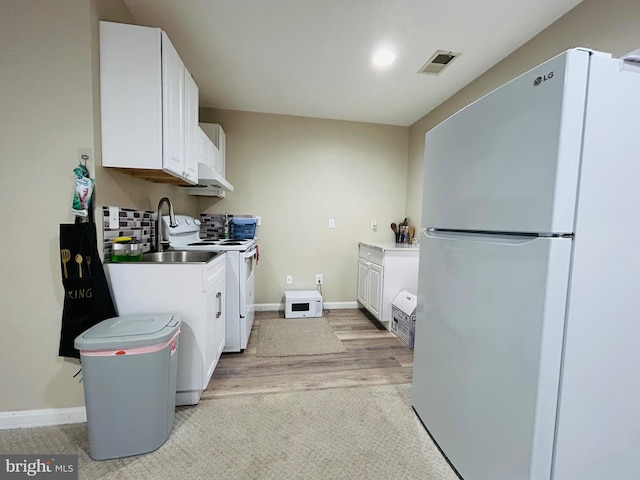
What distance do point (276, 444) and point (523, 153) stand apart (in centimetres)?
170

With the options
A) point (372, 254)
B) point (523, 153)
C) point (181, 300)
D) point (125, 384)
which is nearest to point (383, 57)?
point (523, 153)

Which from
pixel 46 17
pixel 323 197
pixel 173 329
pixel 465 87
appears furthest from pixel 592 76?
pixel 323 197

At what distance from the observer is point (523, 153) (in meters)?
0.85

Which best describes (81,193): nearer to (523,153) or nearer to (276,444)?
(276,444)

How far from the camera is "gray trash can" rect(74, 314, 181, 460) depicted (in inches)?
47.7

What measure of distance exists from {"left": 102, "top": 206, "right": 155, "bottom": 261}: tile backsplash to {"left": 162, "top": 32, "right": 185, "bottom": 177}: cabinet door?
44cm

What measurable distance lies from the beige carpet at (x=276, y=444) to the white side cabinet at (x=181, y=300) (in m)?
0.23

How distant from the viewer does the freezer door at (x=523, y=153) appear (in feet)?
2.48

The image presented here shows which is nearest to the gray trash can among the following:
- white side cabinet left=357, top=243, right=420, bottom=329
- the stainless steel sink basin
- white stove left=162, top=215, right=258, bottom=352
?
the stainless steel sink basin

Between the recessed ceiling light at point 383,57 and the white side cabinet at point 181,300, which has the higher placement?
the recessed ceiling light at point 383,57

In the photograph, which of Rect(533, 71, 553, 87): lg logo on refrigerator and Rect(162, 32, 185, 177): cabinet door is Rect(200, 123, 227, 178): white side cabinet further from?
Rect(533, 71, 553, 87): lg logo on refrigerator

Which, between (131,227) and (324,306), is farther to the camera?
(324,306)

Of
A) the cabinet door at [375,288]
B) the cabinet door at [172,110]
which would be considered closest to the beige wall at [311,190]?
the cabinet door at [375,288]

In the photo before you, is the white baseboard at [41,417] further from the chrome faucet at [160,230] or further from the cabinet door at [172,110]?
the cabinet door at [172,110]
